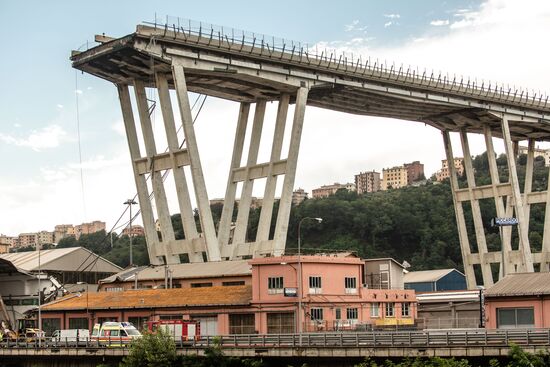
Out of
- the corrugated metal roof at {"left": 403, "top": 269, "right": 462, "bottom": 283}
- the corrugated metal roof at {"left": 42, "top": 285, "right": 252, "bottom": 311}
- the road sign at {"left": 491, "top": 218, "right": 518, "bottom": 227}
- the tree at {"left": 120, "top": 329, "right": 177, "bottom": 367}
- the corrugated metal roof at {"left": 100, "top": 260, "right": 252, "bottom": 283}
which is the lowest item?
the tree at {"left": 120, "top": 329, "right": 177, "bottom": 367}

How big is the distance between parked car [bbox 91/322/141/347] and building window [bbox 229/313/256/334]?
8.45 m

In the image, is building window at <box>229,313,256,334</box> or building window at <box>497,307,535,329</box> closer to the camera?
building window at <box>497,307,535,329</box>

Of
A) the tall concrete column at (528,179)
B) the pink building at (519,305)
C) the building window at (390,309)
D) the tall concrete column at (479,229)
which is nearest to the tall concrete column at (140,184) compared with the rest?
the building window at (390,309)

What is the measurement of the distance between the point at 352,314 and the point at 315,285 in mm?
4862

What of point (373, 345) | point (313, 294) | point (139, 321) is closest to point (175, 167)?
point (139, 321)

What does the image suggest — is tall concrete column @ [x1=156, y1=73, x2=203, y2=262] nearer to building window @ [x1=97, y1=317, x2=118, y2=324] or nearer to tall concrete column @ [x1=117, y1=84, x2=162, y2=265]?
tall concrete column @ [x1=117, y1=84, x2=162, y2=265]

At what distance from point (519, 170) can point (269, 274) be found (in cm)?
13644

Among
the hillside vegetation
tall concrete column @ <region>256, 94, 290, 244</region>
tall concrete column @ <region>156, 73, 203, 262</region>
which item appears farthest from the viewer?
the hillside vegetation

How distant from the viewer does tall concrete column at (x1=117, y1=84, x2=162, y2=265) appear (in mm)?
91062

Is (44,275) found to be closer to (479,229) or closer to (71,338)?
(71,338)

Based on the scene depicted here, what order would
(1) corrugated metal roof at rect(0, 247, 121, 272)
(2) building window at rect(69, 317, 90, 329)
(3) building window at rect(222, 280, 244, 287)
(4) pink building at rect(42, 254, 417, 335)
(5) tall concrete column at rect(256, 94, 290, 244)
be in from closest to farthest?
(4) pink building at rect(42, 254, 417, 335)
(3) building window at rect(222, 280, 244, 287)
(2) building window at rect(69, 317, 90, 329)
(5) tall concrete column at rect(256, 94, 290, 244)
(1) corrugated metal roof at rect(0, 247, 121, 272)

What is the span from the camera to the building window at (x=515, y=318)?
58.9 metres

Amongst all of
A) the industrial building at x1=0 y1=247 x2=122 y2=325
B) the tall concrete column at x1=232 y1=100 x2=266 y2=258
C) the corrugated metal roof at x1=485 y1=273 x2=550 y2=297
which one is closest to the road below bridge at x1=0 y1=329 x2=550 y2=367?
the corrugated metal roof at x1=485 y1=273 x2=550 y2=297

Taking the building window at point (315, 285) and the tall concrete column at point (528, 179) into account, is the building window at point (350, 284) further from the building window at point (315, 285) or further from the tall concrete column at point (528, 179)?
the tall concrete column at point (528, 179)
